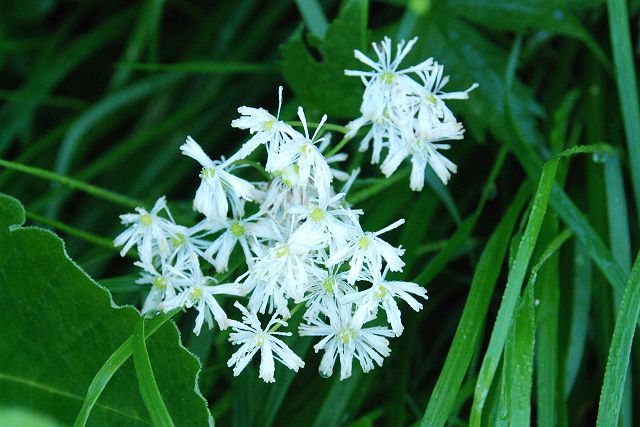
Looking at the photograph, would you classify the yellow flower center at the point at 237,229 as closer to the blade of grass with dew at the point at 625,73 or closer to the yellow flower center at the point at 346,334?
the yellow flower center at the point at 346,334

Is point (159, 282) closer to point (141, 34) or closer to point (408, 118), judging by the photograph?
point (408, 118)

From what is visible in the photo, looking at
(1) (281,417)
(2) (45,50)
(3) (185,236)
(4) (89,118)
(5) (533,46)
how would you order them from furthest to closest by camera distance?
(2) (45,50) → (4) (89,118) → (5) (533,46) → (1) (281,417) → (3) (185,236)

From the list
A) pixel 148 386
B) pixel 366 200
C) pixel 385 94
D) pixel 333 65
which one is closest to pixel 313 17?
pixel 333 65

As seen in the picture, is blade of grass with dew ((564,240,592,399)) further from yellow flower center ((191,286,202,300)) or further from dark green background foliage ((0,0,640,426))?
yellow flower center ((191,286,202,300))

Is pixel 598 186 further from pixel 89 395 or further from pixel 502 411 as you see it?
pixel 89 395

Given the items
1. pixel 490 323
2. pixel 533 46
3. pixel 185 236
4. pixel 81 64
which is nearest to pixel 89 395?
pixel 185 236

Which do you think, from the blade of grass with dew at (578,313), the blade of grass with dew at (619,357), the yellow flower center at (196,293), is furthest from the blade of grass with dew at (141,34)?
the blade of grass with dew at (619,357)

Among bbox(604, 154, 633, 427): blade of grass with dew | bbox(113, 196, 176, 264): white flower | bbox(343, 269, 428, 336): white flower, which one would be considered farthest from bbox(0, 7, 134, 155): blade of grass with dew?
bbox(604, 154, 633, 427): blade of grass with dew
